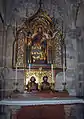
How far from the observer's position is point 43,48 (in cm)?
553

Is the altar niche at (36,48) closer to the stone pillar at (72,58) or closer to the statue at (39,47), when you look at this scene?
the statue at (39,47)

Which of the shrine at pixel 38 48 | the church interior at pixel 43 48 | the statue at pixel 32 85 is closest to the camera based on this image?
the statue at pixel 32 85

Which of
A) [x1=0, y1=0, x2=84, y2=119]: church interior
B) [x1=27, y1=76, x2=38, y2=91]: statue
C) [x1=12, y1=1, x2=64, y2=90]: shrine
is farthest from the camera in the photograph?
[x1=12, y1=1, x2=64, y2=90]: shrine

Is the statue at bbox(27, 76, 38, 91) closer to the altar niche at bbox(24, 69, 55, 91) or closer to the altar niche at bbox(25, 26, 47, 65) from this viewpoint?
the altar niche at bbox(24, 69, 55, 91)

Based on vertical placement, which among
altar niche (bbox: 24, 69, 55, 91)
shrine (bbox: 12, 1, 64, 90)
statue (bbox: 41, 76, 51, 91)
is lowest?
statue (bbox: 41, 76, 51, 91)

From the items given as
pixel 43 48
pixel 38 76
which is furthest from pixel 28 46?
pixel 38 76

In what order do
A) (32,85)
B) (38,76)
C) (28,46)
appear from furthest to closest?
(28,46) < (38,76) < (32,85)

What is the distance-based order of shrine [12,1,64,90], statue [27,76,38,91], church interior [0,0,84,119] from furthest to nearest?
shrine [12,1,64,90]
church interior [0,0,84,119]
statue [27,76,38,91]

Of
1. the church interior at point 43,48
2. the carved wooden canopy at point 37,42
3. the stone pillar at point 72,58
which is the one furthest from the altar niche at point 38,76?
the stone pillar at point 72,58

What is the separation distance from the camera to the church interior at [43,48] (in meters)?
5.25

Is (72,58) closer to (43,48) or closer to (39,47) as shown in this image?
(43,48)

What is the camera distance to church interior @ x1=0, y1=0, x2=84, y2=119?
207 inches

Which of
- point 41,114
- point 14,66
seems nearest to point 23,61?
point 14,66

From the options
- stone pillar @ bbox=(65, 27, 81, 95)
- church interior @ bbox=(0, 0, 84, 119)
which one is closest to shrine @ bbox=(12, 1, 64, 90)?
church interior @ bbox=(0, 0, 84, 119)
